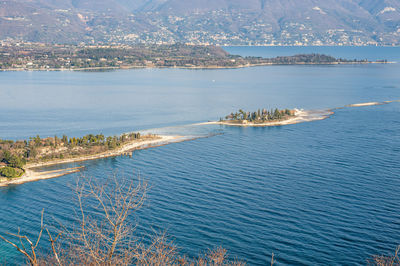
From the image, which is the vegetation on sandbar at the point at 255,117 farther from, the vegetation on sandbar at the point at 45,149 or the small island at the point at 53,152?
the vegetation on sandbar at the point at 45,149

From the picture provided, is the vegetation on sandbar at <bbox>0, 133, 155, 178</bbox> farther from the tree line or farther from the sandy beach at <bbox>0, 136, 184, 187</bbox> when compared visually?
the tree line

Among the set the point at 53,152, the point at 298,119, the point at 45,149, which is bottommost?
the point at 53,152

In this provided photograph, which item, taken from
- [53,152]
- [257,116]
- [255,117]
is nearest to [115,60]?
[255,117]

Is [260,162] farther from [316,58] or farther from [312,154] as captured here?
[316,58]

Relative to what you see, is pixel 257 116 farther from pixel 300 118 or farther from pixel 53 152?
pixel 53 152

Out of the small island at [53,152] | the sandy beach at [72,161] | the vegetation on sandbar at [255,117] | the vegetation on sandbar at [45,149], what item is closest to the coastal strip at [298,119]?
the vegetation on sandbar at [255,117]

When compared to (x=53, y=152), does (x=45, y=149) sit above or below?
above

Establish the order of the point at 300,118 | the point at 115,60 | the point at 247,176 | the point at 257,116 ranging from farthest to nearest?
the point at 115,60
the point at 300,118
the point at 257,116
the point at 247,176
